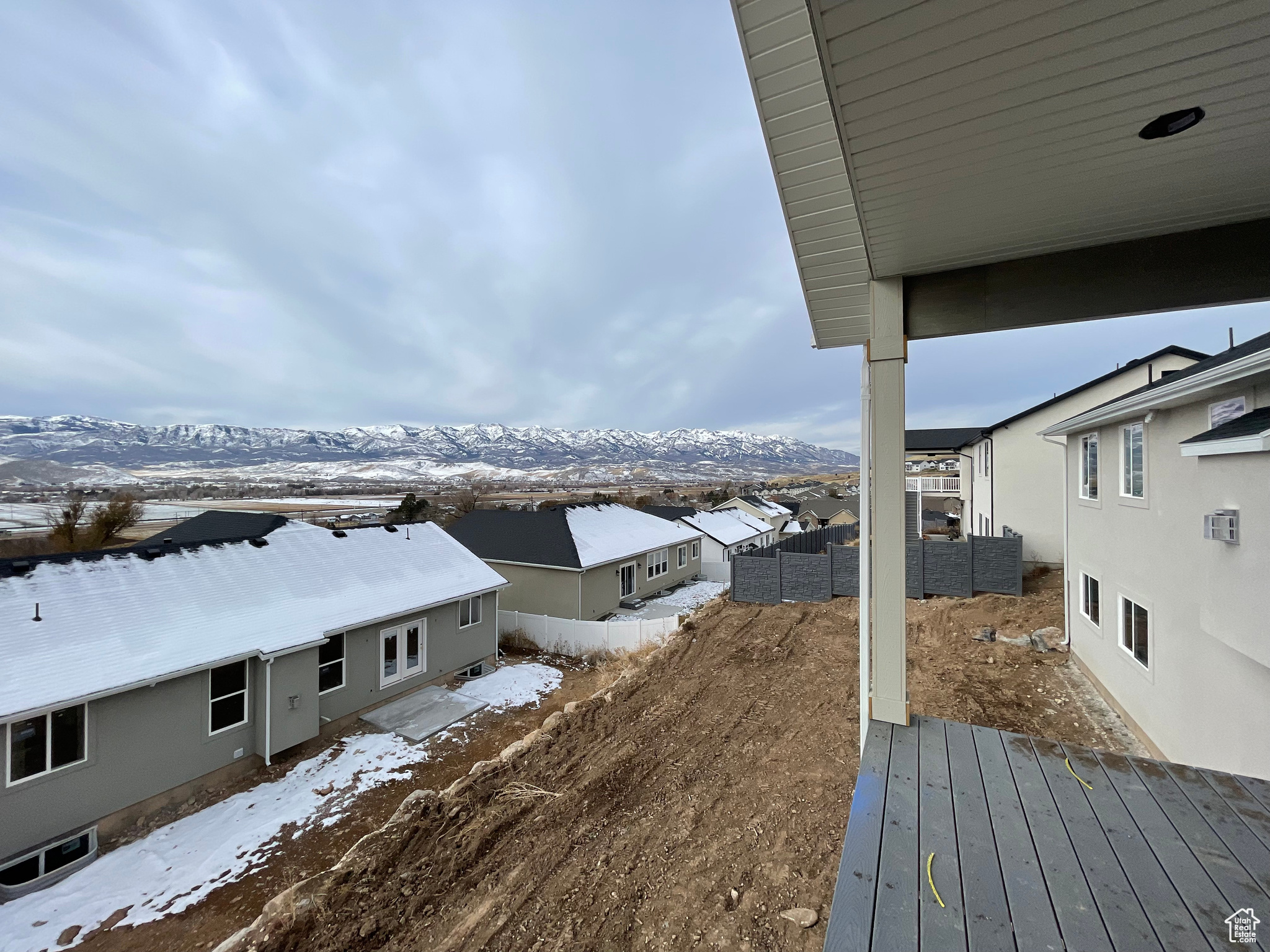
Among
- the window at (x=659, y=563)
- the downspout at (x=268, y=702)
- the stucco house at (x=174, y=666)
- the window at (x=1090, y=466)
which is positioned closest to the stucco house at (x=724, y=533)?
the window at (x=659, y=563)

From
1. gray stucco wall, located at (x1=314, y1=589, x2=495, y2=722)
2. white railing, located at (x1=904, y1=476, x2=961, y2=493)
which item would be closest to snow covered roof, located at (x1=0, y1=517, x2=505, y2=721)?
gray stucco wall, located at (x1=314, y1=589, x2=495, y2=722)

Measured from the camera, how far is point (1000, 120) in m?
1.73

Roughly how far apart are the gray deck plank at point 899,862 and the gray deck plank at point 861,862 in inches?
0.9

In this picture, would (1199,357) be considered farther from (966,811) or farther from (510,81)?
(510,81)

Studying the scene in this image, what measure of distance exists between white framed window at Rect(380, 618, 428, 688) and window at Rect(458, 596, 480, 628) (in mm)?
1051

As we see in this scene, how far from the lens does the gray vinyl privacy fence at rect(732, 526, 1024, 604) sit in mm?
12117

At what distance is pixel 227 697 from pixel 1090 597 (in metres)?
13.6

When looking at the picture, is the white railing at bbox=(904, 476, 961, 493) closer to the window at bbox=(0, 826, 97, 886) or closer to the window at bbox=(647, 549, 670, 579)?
the window at bbox=(647, 549, 670, 579)

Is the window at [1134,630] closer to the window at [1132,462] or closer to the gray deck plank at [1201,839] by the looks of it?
the window at [1132,462]

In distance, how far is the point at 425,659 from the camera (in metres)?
11.4

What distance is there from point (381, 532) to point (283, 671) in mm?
5276

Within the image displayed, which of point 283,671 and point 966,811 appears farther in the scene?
point 283,671

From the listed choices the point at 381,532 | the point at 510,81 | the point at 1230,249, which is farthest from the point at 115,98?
the point at 1230,249

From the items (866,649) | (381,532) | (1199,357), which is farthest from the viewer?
(381,532)
